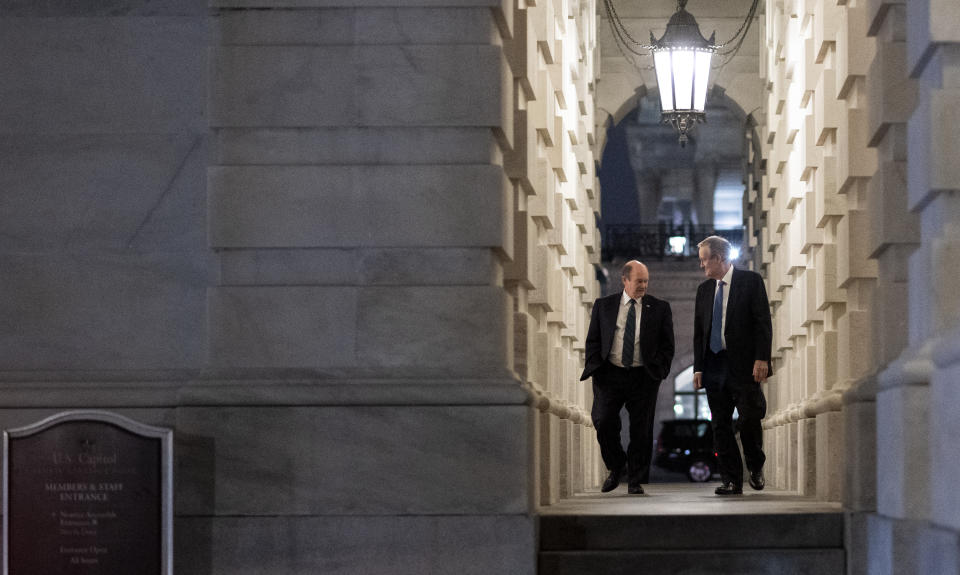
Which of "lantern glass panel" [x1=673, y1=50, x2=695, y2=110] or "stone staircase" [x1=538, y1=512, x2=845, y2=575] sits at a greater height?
"lantern glass panel" [x1=673, y1=50, x2=695, y2=110]

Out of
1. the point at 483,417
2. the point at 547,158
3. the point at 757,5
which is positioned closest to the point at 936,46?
the point at 483,417

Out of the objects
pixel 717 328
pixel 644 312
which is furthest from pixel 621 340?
pixel 717 328

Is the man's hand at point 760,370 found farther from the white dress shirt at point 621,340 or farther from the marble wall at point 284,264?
the marble wall at point 284,264

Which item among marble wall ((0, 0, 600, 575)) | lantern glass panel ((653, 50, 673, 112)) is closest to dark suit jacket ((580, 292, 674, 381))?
lantern glass panel ((653, 50, 673, 112))

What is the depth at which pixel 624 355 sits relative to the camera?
13.8 meters

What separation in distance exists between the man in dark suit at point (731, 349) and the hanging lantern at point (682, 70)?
2510 mm

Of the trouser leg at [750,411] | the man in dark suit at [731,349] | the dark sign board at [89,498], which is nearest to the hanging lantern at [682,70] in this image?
the man in dark suit at [731,349]

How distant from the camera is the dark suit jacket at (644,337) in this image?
13836mm

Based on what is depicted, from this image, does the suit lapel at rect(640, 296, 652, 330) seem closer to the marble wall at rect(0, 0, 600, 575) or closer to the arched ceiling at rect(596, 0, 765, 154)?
the marble wall at rect(0, 0, 600, 575)

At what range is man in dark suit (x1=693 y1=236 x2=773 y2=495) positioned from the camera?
13.1 metres

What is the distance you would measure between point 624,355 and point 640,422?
0.73 m

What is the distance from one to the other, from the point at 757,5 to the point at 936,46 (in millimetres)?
16219

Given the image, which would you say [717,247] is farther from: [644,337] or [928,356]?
[928,356]

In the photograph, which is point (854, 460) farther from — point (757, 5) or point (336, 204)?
point (757, 5)
